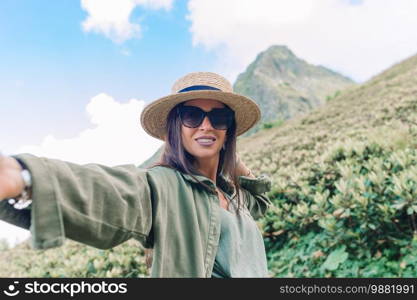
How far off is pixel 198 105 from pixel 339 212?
7.60 ft

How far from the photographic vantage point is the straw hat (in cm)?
201

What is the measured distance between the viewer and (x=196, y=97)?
201 centimetres

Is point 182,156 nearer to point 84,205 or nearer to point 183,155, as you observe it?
point 183,155

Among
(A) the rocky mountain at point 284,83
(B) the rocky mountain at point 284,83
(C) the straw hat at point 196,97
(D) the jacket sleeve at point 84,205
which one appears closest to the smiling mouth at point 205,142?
(C) the straw hat at point 196,97

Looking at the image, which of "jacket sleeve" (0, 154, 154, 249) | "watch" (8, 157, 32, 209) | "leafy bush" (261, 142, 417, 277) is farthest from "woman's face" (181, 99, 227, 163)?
"leafy bush" (261, 142, 417, 277)

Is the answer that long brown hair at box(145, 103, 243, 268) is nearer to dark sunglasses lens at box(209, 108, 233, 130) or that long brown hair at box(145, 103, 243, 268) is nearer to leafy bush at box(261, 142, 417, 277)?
dark sunglasses lens at box(209, 108, 233, 130)

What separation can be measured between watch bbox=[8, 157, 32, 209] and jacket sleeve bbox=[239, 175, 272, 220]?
5.15ft

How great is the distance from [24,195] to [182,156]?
2.97 ft

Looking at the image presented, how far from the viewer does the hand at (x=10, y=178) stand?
1049 millimetres

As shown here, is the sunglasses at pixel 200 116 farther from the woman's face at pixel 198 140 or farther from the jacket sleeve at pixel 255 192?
the jacket sleeve at pixel 255 192

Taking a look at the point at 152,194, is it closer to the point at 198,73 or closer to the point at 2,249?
the point at 198,73

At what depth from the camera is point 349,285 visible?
8.29 feet

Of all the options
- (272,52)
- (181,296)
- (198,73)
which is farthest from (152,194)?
(272,52)

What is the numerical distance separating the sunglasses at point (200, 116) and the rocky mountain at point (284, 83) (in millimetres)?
39752
